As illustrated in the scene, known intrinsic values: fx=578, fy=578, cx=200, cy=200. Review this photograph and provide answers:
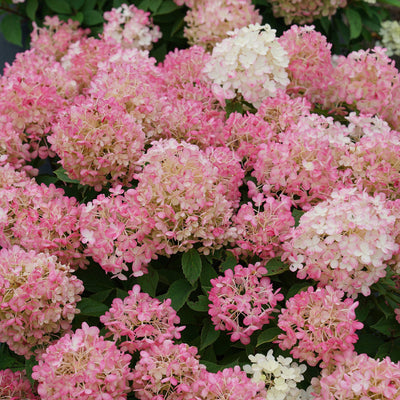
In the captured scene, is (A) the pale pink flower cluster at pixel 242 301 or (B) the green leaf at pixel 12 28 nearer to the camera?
(A) the pale pink flower cluster at pixel 242 301

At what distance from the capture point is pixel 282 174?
151 centimetres

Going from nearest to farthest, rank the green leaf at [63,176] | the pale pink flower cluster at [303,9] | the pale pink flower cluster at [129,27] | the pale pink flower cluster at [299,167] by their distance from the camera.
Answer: the pale pink flower cluster at [299,167], the green leaf at [63,176], the pale pink flower cluster at [129,27], the pale pink flower cluster at [303,9]

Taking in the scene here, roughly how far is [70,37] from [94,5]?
33cm

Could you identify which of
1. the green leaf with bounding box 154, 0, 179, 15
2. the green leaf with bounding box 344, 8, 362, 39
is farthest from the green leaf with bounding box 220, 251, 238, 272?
the green leaf with bounding box 344, 8, 362, 39

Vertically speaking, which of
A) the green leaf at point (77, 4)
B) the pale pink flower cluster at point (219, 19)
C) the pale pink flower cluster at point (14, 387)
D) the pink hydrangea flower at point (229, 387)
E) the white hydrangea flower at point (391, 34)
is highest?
the white hydrangea flower at point (391, 34)

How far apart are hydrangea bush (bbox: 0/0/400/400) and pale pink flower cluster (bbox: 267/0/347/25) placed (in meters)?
0.64

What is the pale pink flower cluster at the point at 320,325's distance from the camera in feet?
4.00

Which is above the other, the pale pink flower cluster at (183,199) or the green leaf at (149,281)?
the pale pink flower cluster at (183,199)

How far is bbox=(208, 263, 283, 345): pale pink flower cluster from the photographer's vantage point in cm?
131

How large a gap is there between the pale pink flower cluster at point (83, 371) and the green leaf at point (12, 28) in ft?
6.17

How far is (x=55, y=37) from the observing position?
8.21ft

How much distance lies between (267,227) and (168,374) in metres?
0.43

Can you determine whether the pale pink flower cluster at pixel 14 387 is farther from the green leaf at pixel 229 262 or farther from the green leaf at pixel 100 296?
the green leaf at pixel 229 262

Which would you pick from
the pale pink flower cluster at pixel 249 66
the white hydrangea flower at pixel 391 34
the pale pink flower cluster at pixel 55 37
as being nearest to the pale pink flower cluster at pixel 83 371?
the pale pink flower cluster at pixel 249 66
